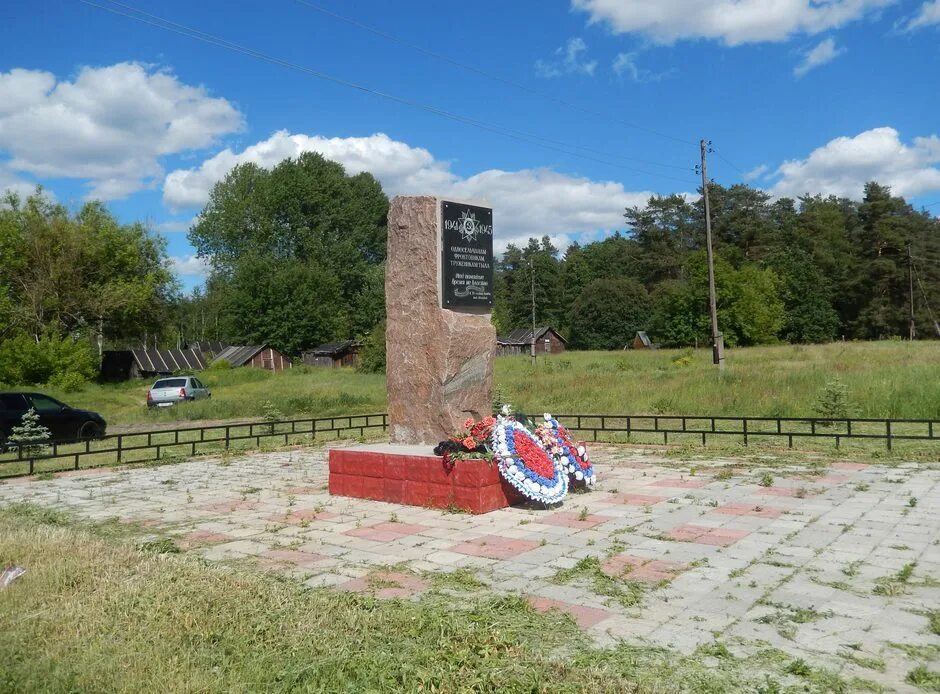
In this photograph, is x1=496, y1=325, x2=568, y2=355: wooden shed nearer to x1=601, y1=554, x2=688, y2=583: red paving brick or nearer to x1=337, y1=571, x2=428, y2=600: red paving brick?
x1=601, y1=554, x2=688, y2=583: red paving brick

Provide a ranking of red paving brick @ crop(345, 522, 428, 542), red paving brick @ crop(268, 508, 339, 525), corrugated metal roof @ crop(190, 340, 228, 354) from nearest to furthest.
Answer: red paving brick @ crop(345, 522, 428, 542) → red paving brick @ crop(268, 508, 339, 525) → corrugated metal roof @ crop(190, 340, 228, 354)

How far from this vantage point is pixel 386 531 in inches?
307

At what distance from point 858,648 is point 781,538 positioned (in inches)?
110

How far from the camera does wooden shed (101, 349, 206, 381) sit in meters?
50.8

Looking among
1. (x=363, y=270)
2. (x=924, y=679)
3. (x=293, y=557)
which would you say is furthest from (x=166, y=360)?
(x=924, y=679)

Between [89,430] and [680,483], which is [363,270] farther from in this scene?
[680,483]

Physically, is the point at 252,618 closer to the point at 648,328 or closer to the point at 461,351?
the point at 461,351

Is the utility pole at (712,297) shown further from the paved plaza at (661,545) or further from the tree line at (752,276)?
the tree line at (752,276)

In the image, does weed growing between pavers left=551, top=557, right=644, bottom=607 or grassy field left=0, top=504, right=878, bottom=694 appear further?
weed growing between pavers left=551, top=557, right=644, bottom=607

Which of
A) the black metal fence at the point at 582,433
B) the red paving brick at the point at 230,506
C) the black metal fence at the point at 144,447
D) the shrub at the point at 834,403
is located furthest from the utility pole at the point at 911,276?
the red paving brick at the point at 230,506

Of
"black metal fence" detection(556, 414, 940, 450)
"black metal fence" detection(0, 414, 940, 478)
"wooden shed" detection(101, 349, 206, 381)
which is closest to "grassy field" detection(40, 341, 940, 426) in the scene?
"black metal fence" detection(556, 414, 940, 450)

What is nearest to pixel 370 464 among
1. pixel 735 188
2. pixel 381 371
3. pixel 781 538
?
pixel 781 538

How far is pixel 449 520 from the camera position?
8281mm

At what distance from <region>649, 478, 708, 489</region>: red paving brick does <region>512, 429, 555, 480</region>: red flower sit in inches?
80.5
